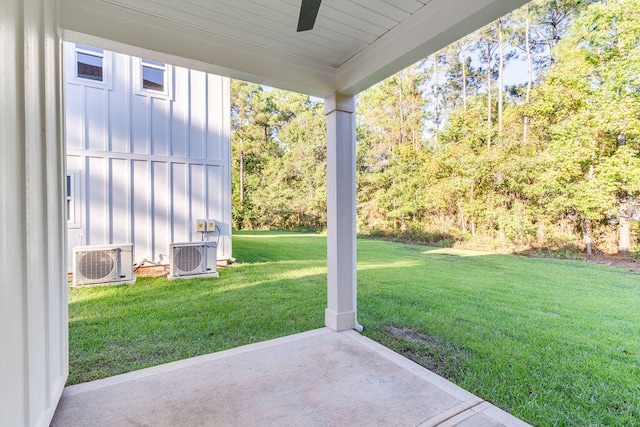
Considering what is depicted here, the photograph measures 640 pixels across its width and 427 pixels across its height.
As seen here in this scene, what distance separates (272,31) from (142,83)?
169 inches

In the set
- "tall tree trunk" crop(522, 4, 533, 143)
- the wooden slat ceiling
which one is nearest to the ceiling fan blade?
the wooden slat ceiling

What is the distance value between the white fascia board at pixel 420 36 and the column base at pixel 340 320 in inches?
83.4

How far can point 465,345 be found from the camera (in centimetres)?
257

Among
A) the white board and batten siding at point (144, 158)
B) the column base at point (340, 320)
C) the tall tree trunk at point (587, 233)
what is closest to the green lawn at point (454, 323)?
the column base at point (340, 320)

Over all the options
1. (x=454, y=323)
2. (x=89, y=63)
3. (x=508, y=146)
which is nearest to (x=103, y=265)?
(x=89, y=63)

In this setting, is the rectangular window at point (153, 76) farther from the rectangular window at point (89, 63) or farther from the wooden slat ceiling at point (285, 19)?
the wooden slat ceiling at point (285, 19)

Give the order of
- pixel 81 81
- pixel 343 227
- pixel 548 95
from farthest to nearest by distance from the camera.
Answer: pixel 548 95 → pixel 81 81 → pixel 343 227

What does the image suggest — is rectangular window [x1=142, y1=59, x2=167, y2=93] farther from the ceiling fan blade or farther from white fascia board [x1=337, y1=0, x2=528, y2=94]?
the ceiling fan blade

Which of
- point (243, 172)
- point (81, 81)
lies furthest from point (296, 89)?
point (243, 172)

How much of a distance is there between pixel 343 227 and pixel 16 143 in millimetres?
2228

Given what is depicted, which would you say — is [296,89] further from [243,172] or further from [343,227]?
[243,172]

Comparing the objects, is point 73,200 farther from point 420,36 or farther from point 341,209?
point 420,36

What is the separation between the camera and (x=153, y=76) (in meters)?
5.24

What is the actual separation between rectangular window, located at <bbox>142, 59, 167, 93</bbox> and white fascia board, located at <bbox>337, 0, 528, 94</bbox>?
4.26m
